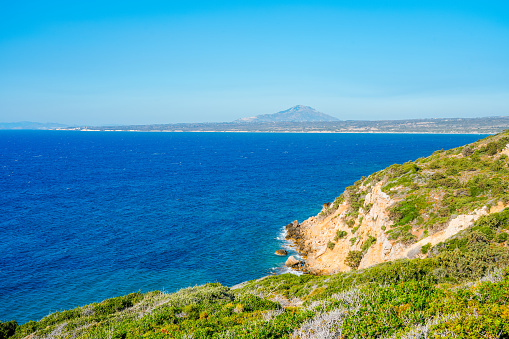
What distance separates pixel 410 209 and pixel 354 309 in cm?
2694

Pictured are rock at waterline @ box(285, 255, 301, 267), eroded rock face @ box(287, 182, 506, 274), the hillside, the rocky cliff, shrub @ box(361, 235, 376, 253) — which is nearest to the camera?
the hillside

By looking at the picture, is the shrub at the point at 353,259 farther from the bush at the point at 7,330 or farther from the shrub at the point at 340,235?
the bush at the point at 7,330

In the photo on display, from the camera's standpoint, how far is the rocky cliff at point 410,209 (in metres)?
29.8

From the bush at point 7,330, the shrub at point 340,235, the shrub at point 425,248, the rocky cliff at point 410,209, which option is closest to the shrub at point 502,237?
the rocky cliff at point 410,209

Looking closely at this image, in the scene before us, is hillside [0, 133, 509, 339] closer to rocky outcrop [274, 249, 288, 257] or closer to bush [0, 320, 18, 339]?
bush [0, 320, 18, 339]

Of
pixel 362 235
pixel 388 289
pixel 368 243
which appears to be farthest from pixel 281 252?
pixel 388 289

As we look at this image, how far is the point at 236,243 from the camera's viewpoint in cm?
4847

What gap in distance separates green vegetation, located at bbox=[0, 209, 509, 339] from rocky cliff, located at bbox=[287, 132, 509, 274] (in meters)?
6.55

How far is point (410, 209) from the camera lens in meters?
34.8

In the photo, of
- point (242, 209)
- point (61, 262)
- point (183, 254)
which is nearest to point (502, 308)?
point (183, 254)

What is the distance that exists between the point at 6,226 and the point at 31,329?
43.2 metres

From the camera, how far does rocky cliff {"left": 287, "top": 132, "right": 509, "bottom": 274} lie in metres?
29.8

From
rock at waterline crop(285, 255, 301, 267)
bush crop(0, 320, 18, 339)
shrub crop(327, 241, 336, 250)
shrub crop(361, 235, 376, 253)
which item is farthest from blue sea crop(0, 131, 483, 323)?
bush crop(0, 320, 18, 339)

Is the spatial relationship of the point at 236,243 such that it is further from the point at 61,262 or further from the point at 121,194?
the point at 121,194
